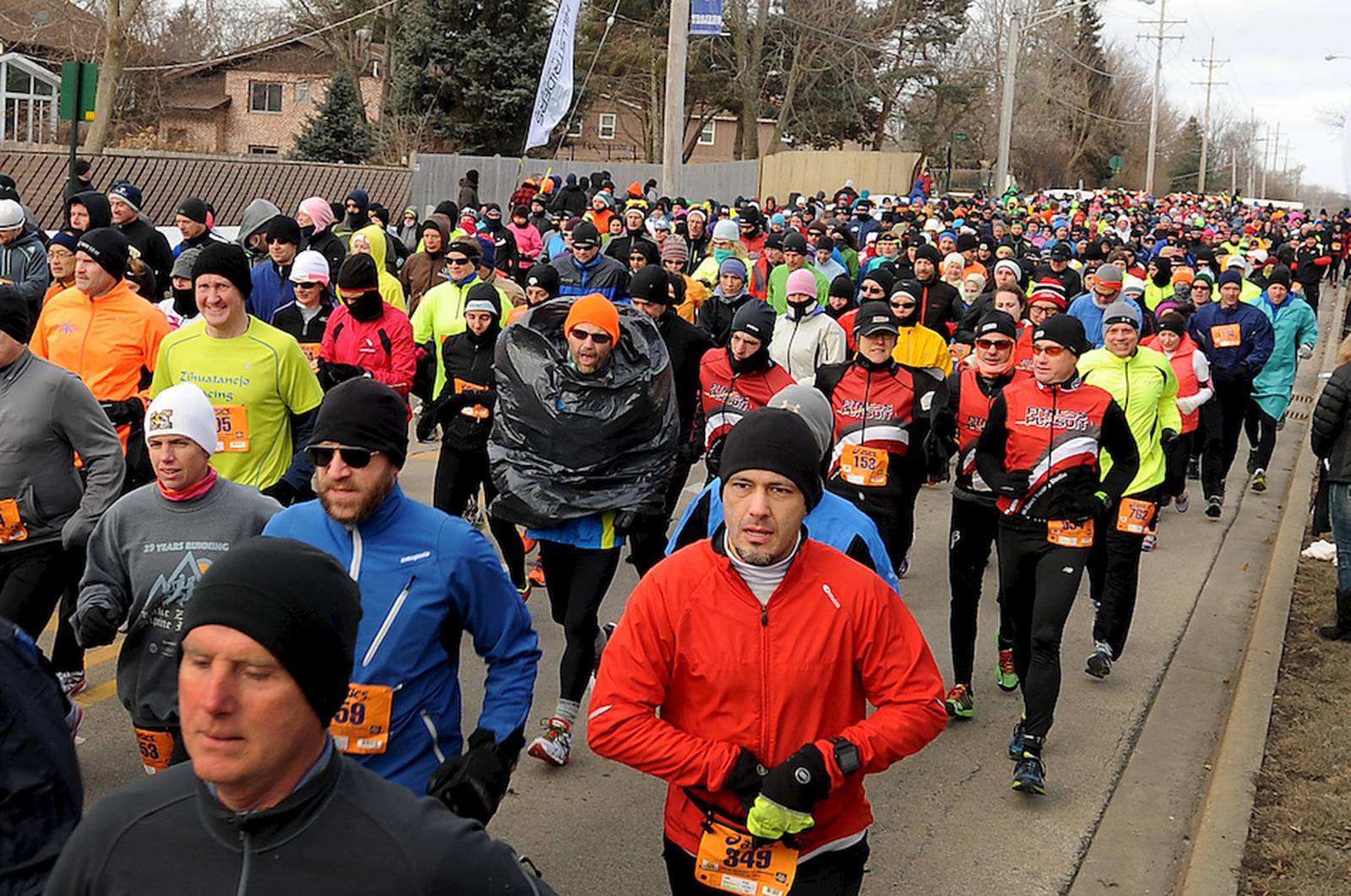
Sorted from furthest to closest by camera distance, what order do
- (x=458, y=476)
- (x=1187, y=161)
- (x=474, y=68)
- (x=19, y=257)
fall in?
(x=1187, y=161)
(x=474, y=68)
(x=19, y=257)
(x=458, y=476)

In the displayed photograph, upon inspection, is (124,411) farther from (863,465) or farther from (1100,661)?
(1100,661)

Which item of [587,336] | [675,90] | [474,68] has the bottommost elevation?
[587,336]

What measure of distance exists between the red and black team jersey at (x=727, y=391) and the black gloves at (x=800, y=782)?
460 centimetres

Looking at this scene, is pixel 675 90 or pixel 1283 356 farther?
pixel 675 90

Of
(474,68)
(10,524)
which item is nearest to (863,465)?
(10,524)

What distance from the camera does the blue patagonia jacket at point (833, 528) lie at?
4441mm

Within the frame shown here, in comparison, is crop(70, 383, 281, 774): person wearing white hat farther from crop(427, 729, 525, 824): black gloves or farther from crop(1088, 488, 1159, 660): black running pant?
crop(1088, 488, 1159, 660): black running pant

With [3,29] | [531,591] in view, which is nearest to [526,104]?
[3,29]

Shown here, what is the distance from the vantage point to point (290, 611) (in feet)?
7.04

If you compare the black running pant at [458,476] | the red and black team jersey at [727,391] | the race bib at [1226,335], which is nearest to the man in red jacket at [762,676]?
the red and black team jersey at [727,391]

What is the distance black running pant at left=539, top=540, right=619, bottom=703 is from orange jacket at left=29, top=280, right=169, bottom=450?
213 centimetres

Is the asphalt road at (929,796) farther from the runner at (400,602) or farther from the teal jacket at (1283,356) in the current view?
the teal jacket at (1283,356)

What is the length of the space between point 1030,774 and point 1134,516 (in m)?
2.22

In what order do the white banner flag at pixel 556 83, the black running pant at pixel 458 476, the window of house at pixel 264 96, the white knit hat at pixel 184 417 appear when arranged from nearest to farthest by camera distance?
the white knit hat at pixel 184 417 → the black running pant at pixel 458 476 → the white banner flag at pixel 556 83 → the window of house at pixel 264 96
